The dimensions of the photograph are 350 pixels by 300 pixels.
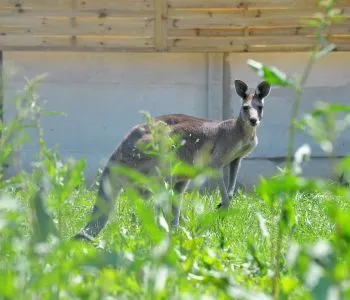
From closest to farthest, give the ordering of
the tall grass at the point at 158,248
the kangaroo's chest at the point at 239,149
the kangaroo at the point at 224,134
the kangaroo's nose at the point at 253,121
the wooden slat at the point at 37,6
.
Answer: the tall grass at the point at 158,248 → the kangaroo at the point at 224,134 → the kangaroo's nose at the point at 253,121 → the kangaroo's chest at the point at 239,149 → the wooden slat at the point at 37,6

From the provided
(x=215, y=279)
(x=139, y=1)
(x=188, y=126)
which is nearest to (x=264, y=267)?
(x=215, y=279)

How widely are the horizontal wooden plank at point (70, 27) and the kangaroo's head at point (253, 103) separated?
2614mm

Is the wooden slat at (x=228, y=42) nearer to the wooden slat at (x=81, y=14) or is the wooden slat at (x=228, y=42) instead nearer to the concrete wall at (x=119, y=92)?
the concrete wall at (x=119, y=92)

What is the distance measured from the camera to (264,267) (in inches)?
146

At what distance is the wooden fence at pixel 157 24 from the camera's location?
1315 centimetres

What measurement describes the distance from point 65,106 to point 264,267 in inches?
393

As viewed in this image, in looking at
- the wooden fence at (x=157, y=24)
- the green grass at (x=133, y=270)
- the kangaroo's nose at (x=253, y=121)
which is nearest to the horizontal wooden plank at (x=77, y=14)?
the wooden fence at (x=157, y=24)

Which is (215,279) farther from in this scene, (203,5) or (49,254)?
(203,5)

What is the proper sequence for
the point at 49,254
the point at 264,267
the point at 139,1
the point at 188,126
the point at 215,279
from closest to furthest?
the point at 49,254 → the point at 215,279 → the point at 264,267 → the point at 188,126 → the point at 139,1

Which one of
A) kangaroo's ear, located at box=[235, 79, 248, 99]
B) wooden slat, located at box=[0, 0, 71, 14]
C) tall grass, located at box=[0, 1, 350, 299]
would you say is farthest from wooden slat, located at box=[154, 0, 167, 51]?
tall grass, located at box=[0, 1, 350, 299]

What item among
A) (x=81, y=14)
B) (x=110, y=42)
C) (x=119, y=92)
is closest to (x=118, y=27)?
(x=110, y=42)

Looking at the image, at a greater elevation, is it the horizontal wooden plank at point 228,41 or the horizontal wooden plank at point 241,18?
the horizontal wooden plank at point 241,18

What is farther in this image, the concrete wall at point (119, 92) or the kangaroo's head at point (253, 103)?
the concrete wall at point (119, 92)

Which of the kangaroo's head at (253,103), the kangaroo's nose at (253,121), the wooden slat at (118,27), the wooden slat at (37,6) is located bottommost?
the kangaroo's nose at (253,121)
